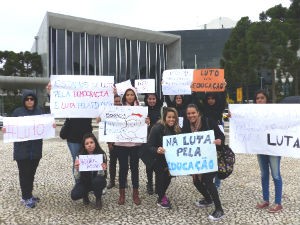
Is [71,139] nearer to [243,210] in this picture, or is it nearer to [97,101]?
[97,101]

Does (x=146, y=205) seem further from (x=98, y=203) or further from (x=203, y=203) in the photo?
(x=203, y=203)

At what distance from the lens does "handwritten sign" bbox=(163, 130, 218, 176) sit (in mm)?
4953

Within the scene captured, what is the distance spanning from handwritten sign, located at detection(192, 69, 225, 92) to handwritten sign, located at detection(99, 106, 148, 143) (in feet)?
5.91

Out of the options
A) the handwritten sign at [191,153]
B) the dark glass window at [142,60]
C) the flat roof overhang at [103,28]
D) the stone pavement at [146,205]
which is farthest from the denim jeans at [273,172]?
the dark glass window at [142,60]

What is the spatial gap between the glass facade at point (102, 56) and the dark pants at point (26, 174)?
124 feet

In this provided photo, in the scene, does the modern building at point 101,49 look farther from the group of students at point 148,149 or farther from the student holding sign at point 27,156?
the group of students at point 148,149

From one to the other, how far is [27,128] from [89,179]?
44.4 inches

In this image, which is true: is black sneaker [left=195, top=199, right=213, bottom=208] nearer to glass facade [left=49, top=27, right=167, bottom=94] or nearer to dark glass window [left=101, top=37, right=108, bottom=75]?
glass facade [left=49, top=27, right=167, bottom=94]

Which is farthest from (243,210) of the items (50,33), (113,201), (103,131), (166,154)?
(50,33)

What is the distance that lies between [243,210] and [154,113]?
206 centimetres

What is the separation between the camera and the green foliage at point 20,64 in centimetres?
4290

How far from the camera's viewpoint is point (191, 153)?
16.5ft

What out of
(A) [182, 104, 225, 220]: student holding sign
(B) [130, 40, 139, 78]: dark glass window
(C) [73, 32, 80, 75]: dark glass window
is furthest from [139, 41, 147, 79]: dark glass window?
(A) [182, 104, 225, 220]: student holding sign

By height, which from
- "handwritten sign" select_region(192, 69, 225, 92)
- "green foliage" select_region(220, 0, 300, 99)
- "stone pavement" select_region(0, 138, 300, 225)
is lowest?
"stone pavement" select_region(0, 138, 300, 225)
